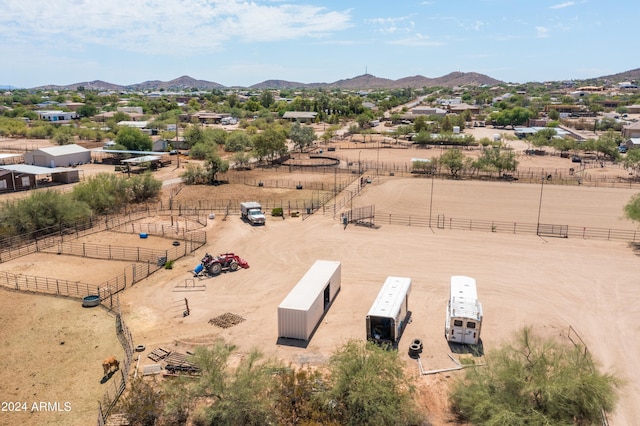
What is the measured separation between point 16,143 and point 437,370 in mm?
106881

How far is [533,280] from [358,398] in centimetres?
1897

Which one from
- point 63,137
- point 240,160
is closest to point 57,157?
point 240,160

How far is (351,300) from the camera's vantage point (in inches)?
1061

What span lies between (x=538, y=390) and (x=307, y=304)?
1078 centimetres

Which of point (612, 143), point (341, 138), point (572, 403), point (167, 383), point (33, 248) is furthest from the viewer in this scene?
point (341, 138)

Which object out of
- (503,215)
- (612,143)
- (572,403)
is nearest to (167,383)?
(572,403)

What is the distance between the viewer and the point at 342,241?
1471 inches

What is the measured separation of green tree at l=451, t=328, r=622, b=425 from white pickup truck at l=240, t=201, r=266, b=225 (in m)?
27.7

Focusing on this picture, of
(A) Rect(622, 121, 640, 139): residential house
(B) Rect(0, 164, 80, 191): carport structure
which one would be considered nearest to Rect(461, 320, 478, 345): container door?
(B) Rect(0, 164, 80, 191): carport structure

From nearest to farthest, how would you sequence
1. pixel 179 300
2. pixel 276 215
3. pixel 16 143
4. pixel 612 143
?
pixel 179 300 < pixel 276 215 < pixel 612 143 < pixel 16 143

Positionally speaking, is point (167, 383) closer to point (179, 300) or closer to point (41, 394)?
point (41, 394)

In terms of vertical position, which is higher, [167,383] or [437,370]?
[167,383]

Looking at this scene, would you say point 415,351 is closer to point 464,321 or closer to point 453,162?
point 464,321

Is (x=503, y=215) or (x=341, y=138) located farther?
(x=341, y=138)
